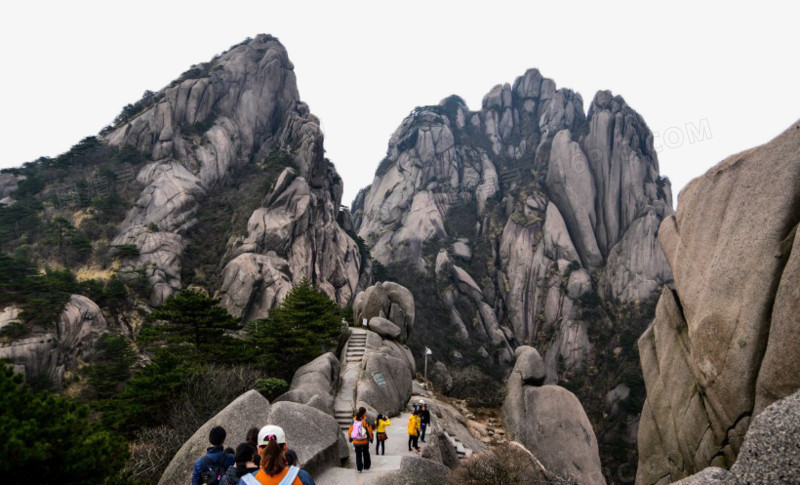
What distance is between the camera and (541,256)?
219ft

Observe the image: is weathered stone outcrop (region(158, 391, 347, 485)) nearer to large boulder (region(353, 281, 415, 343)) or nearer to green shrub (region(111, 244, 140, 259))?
large boulder (region(353, 281, 415, 343))

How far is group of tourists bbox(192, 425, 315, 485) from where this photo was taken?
3822 mm

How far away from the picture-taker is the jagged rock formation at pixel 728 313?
7.61 metres

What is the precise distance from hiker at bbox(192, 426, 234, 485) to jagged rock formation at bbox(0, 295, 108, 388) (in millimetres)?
28642

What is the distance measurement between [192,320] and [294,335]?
485cm

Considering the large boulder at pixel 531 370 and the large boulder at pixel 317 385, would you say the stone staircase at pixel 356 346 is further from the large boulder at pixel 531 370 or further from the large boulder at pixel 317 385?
the large boulder at pixel 531 370

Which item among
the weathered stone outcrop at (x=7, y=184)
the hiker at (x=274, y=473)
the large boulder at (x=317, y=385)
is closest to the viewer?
the hiker at (x=274, y=473)

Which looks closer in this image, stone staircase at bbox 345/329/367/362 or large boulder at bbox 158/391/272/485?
large boulder at bbox 158/391/272/485

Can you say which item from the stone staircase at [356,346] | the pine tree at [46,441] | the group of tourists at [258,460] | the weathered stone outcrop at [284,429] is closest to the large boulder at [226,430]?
the weathered stone outcrop at [284,429]

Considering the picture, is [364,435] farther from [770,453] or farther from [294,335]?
[294,335]

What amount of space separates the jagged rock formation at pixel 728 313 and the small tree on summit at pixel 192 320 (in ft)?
59.7

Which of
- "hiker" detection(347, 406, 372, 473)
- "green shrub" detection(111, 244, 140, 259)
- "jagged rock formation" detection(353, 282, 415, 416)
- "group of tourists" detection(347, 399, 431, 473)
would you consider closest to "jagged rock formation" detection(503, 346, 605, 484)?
"jagged rock formation" detection(353, 282, 415, 416)

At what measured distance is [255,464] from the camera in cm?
536

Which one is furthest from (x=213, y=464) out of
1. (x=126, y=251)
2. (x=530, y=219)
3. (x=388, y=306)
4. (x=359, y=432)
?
(x=530, y=219)
